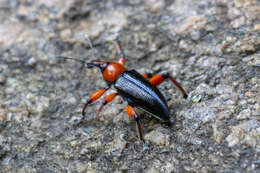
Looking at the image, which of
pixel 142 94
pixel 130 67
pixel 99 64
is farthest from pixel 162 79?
pixel 99 64

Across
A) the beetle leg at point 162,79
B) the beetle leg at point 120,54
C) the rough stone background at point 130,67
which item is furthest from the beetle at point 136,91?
the rough stone background at point 130,67

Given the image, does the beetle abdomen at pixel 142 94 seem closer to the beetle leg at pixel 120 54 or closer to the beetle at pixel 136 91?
the beetle at pixel 136 91

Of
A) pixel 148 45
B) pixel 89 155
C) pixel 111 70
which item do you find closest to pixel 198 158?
pixel 89 155

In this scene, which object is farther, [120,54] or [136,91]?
[120,54]

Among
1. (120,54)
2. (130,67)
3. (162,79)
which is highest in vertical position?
(162,79)

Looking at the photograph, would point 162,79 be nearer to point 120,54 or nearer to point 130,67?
point 130,67

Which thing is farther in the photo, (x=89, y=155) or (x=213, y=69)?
(x=213, y=69)

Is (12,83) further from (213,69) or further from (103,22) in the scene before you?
(213,69)

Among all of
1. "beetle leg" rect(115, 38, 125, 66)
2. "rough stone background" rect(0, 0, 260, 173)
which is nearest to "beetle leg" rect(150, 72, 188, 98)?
"rough stone background" rect(0, 0, 260, 173)
